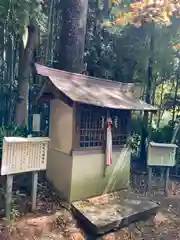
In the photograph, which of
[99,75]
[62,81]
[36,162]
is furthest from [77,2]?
[36,162]

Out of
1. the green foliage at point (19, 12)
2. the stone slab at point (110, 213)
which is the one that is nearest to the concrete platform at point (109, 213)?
the stone slab at point (110, 213)

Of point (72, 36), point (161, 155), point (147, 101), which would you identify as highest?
point (72, 36)

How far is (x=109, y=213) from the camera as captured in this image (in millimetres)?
4246

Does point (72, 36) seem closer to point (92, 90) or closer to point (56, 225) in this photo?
point (92, 90)

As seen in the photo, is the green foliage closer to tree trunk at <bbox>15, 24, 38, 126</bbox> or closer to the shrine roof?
the shrine roof

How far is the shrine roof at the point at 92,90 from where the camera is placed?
438cm

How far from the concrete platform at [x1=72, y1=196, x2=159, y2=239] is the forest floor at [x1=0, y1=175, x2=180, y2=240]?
11cm

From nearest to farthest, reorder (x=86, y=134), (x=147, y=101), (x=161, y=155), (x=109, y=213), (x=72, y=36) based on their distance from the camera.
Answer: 1. (x=109, y=213)
2. (x=86, y=134)
3. (x=161, y=155)
4. (x=72, y=36)
5. (x=147, y=101)

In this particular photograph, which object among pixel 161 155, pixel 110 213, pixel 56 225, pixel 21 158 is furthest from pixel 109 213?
pixel 161 155

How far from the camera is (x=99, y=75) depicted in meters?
7.41

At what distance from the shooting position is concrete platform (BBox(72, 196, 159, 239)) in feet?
12.8

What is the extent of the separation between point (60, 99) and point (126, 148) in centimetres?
184

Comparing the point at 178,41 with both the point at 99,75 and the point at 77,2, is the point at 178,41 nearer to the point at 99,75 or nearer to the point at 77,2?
the point at 99,75

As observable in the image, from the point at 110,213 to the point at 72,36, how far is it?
165 inches
